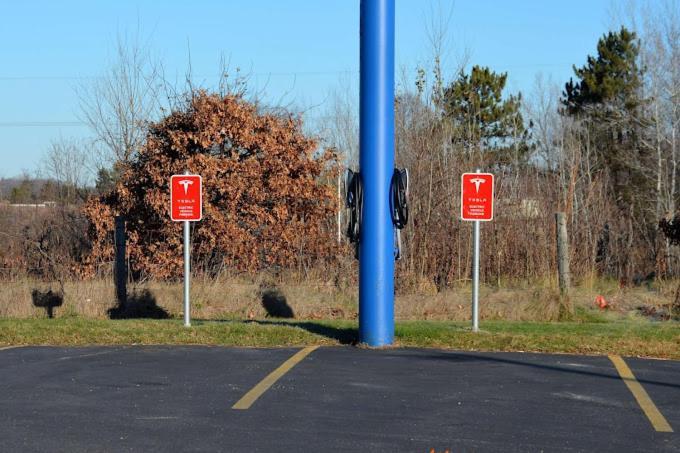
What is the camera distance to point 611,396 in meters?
8.81

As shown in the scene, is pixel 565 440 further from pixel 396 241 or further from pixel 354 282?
pixel 354 282

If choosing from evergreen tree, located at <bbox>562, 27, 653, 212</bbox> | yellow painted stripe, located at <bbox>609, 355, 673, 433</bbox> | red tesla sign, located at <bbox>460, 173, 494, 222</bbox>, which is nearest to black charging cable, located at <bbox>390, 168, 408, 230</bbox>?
red tesla sign, located at <bbox>460, 173, 494, 222</bbox>

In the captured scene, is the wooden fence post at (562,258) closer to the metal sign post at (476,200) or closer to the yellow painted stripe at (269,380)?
the metal sign post at (476,200)

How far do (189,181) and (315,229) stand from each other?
7.55 metres

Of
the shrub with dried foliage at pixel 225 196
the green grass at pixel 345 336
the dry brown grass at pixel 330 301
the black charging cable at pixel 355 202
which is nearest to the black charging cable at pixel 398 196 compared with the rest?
the black charging cable at pixel 355 202

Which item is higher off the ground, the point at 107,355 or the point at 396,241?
the point at 396,241

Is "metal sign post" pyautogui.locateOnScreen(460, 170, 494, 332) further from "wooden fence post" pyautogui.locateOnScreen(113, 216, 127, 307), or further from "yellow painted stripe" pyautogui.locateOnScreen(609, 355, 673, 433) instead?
"wooden fence post" pyautogui.locateOnScreen(113, 216, 127, 307)

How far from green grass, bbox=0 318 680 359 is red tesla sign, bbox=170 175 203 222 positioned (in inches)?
60.0

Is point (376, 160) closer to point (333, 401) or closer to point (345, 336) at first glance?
point (345, 336)

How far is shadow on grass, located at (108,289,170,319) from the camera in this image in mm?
18094

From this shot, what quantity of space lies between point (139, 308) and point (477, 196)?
→ 784 centimetres

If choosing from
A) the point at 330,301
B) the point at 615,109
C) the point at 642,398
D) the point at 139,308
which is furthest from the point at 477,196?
the point at 615,109

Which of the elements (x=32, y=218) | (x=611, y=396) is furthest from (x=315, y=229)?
(x=611, y=396)

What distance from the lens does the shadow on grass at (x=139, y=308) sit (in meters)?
18.1
